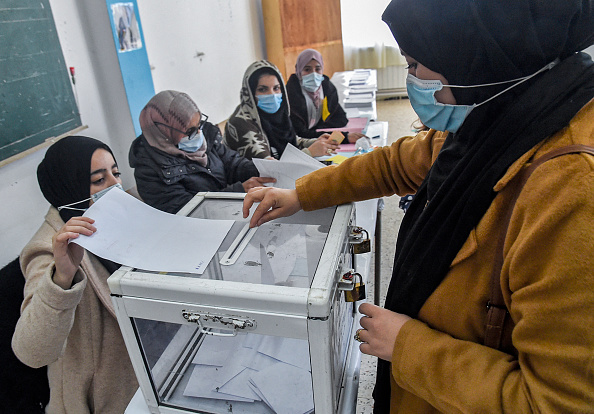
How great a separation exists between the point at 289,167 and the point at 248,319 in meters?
0.63

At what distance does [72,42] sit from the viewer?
1942 mm

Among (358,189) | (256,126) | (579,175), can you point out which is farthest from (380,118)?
(579,175)

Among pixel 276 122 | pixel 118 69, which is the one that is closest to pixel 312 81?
pixel 276 122

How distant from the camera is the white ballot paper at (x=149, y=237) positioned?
2.17ft

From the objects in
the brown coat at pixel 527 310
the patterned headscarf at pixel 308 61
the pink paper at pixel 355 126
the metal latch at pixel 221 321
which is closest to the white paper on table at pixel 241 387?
the metal latch at pixel 221 321

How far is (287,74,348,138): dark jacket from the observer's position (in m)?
2.67

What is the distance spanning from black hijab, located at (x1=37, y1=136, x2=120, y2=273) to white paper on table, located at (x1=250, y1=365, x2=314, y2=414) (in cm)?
68

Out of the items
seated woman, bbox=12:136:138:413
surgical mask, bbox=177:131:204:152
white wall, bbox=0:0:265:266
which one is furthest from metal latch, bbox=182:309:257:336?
white wall, bbox=0:0:265:266

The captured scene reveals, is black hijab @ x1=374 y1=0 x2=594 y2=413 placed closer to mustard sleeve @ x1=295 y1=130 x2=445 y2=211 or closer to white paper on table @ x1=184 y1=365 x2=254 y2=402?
mustard sleeve @ x1=295 y1=130 x2=445 y2=211

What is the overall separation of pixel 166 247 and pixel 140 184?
954 millimetres

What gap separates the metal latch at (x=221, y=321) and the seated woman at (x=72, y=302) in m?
0.25

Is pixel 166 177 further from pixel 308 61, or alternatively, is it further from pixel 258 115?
pixel 308 61

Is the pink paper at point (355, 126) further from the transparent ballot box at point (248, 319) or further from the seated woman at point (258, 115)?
the transparent ballot box at point (248, 319)

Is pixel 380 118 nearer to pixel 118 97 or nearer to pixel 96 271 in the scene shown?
pixel 118 97
